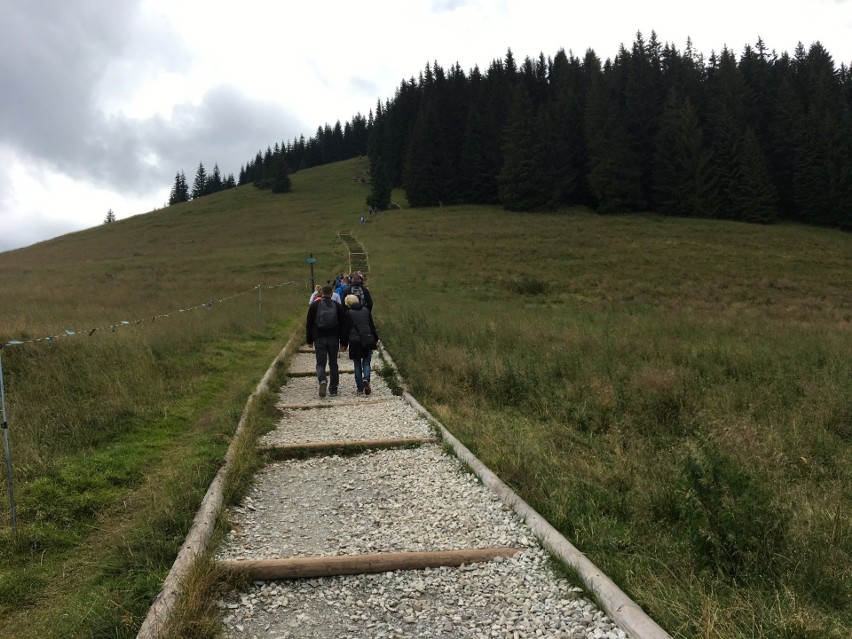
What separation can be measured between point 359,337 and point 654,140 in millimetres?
68595

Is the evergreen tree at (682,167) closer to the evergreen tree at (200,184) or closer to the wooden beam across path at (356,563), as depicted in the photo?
the wooden beam across path at (356,563)

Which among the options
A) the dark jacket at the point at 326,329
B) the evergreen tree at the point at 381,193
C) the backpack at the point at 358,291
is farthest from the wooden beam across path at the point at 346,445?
the evergreen tree at the point at 381,193

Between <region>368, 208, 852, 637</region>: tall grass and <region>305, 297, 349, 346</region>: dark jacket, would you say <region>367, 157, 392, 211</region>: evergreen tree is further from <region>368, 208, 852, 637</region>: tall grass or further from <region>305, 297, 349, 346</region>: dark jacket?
<region>305, 297, 349, 346</region>: dark jacket

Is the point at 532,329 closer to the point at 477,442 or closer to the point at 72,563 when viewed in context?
the point at 477,442

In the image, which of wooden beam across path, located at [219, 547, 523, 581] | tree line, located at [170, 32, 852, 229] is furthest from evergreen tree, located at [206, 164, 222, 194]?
wooden beam across path, located at [219, 547, 523, 581]

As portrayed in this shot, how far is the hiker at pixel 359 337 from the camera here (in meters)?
10.4

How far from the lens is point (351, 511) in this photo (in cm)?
511

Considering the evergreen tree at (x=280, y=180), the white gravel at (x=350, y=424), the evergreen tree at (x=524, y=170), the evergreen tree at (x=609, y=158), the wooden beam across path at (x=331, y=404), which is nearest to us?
the white gravel at (x=350, y=424)

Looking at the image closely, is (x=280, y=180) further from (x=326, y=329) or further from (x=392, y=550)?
(x=392, y=550)

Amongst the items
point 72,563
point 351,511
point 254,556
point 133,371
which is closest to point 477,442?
point 351,511

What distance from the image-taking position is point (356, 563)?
3.97 metres

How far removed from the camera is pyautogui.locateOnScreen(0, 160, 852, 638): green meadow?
11.8 feet

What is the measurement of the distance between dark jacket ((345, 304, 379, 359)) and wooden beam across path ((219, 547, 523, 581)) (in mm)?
6462

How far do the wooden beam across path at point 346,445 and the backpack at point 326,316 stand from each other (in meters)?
3.67
